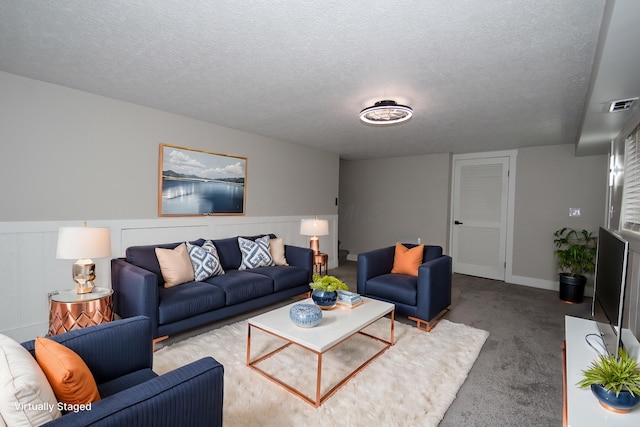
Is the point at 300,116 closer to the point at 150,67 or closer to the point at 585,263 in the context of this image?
the point at 150,67

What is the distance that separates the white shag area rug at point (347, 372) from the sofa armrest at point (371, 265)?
583mm

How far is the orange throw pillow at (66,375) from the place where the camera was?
1.10m

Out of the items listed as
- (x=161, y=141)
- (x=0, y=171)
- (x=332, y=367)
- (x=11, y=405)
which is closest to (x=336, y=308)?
(x=332, y=367)

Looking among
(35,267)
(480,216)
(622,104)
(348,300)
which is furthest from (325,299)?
(480,216)

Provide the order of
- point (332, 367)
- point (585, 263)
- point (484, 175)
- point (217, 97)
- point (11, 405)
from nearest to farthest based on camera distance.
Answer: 1. point (11, 405)
2. point (332, 367)
3. point (217, 97)
4. point (585, 263)
5. point (484, 175)

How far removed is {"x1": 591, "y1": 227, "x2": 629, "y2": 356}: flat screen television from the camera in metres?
1.54

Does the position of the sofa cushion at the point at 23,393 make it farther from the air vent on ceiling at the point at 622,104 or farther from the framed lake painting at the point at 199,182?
the air vent on ceiling at the point at 622,104

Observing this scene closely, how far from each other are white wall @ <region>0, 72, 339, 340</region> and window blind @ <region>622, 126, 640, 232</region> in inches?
170

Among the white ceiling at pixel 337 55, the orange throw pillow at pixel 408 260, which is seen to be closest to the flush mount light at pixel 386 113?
the white ceiling at pixel 337 55

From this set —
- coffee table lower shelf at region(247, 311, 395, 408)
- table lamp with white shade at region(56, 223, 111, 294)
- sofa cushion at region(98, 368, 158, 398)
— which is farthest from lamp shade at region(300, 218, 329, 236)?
sofa cushion at region(98, 368, 158, 398)

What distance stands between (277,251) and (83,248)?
219 cm

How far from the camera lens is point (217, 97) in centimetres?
303

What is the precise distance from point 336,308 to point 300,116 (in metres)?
2.22

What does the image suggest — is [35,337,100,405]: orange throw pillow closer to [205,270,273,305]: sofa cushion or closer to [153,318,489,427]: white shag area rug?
[153,318,489,427]: white shag area rug
